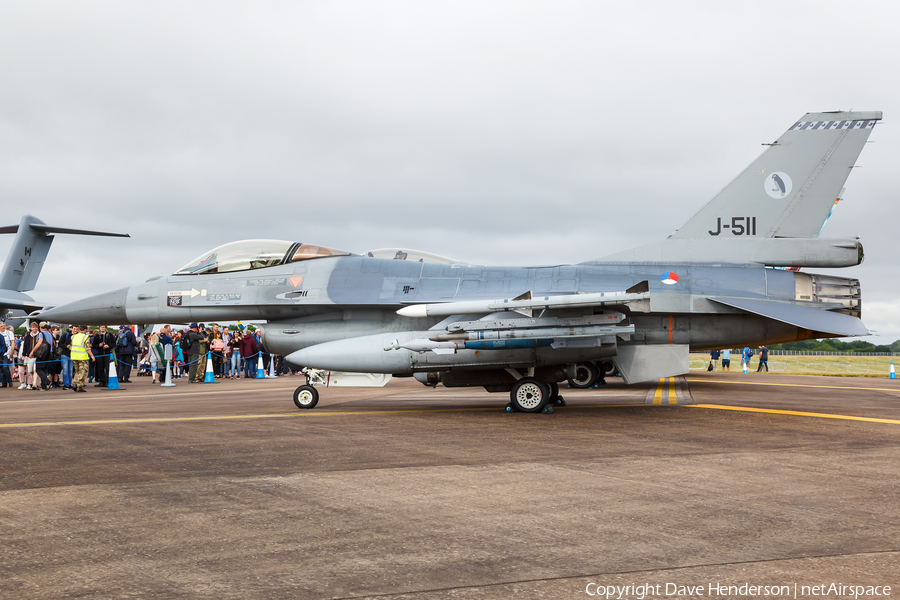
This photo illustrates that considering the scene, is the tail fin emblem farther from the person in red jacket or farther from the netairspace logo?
the person in red jacket

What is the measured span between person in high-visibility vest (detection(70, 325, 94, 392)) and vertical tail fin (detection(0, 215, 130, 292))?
16511 mm

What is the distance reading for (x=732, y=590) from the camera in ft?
11.0

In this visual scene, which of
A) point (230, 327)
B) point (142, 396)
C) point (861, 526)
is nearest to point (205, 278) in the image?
point (142, 396)

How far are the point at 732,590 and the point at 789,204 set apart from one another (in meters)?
10.2

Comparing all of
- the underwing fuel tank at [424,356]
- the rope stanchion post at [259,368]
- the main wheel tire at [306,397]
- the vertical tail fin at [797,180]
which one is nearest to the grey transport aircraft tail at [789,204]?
the vertical tail fin at [797,180]

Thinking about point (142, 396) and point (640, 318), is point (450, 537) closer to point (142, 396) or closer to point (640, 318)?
point (640, 318)

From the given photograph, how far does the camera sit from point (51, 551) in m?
3.96

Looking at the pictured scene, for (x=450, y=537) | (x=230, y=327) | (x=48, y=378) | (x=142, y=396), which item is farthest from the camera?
(x=230, y=327)

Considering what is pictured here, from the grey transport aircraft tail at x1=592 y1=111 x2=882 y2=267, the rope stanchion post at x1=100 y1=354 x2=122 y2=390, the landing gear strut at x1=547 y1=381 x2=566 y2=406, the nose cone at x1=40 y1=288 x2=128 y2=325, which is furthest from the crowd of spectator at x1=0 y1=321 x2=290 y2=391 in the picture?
the grey transport aircraft tail at x1=592 y1=111 x2=882 y2=267

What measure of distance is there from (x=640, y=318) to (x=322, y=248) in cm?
593

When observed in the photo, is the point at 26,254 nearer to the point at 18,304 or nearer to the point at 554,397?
the point at 18,304

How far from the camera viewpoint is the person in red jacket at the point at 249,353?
26828 mm

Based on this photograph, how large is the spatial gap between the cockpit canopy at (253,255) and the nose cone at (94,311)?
1.28m

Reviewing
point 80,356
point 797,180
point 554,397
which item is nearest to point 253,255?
point 554,397
